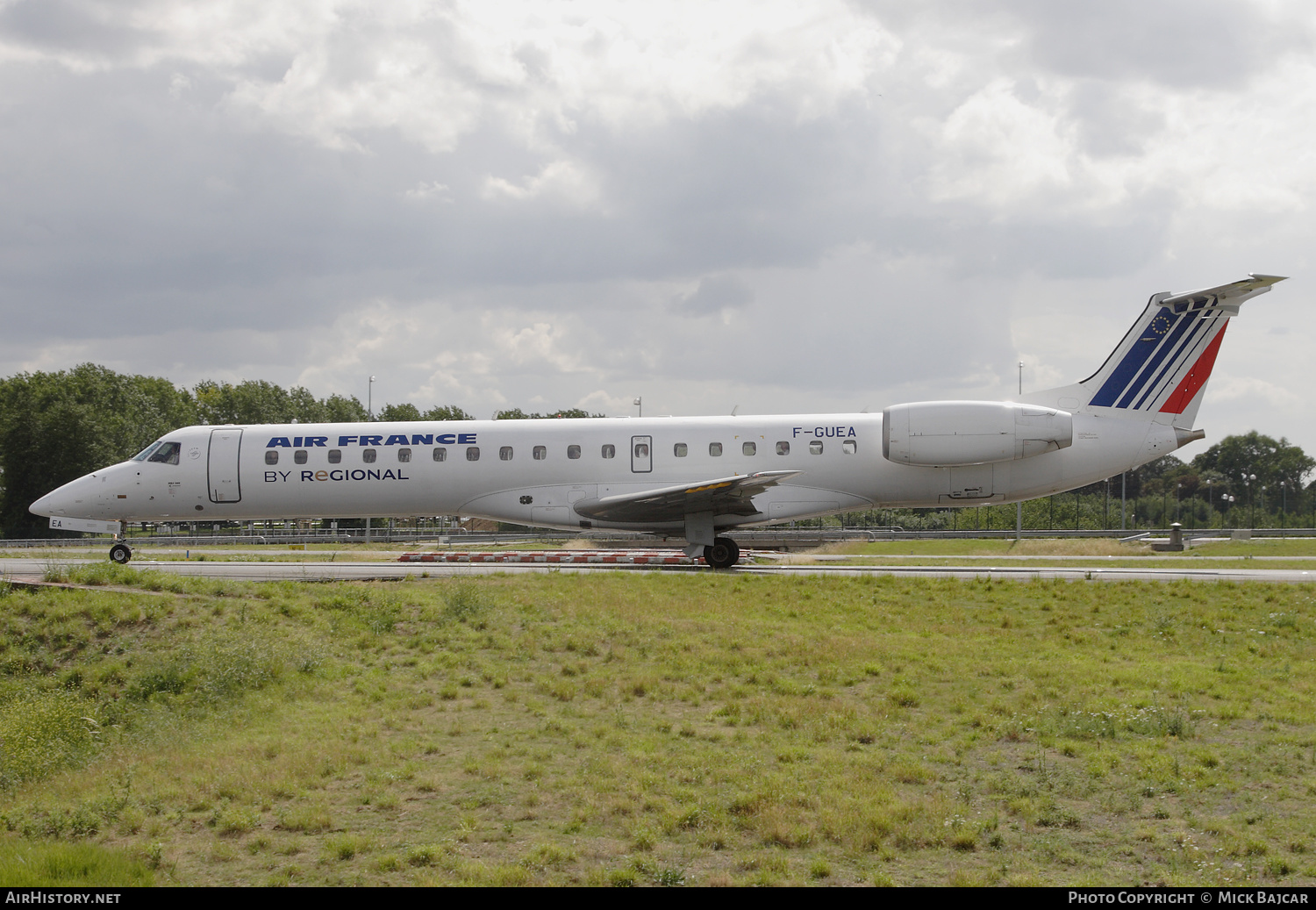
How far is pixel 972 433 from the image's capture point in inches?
901

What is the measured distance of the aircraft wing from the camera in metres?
21.7

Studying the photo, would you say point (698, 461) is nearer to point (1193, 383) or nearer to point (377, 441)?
point (377, 441)

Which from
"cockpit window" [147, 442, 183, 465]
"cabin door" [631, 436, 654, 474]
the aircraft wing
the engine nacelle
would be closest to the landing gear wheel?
the aircraft wing

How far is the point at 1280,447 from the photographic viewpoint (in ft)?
327

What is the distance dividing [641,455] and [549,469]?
2423 millimetres

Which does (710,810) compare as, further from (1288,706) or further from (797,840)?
(1288,706)

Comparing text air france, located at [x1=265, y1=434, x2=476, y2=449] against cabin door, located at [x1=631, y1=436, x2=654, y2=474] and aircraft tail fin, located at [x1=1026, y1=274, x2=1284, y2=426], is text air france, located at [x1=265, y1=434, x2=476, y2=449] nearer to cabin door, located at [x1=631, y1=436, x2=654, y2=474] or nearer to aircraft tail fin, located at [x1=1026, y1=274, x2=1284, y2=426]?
cabin door, located at [x1=631, y1=436, x2=654, y2=474]

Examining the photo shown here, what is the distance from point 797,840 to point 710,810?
2.57ft

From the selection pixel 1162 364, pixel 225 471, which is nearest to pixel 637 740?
pixel 225 471

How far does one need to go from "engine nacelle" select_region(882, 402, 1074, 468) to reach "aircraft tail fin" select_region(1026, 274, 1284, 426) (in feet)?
5.13

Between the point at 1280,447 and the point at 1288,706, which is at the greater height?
the point at 1280,447

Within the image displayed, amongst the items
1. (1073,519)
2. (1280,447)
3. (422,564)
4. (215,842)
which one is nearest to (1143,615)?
(215,842)

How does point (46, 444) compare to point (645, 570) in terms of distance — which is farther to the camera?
point (46, 444)

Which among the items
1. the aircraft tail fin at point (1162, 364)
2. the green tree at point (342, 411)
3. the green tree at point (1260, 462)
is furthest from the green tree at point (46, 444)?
the green tree at point (1260, 462)
